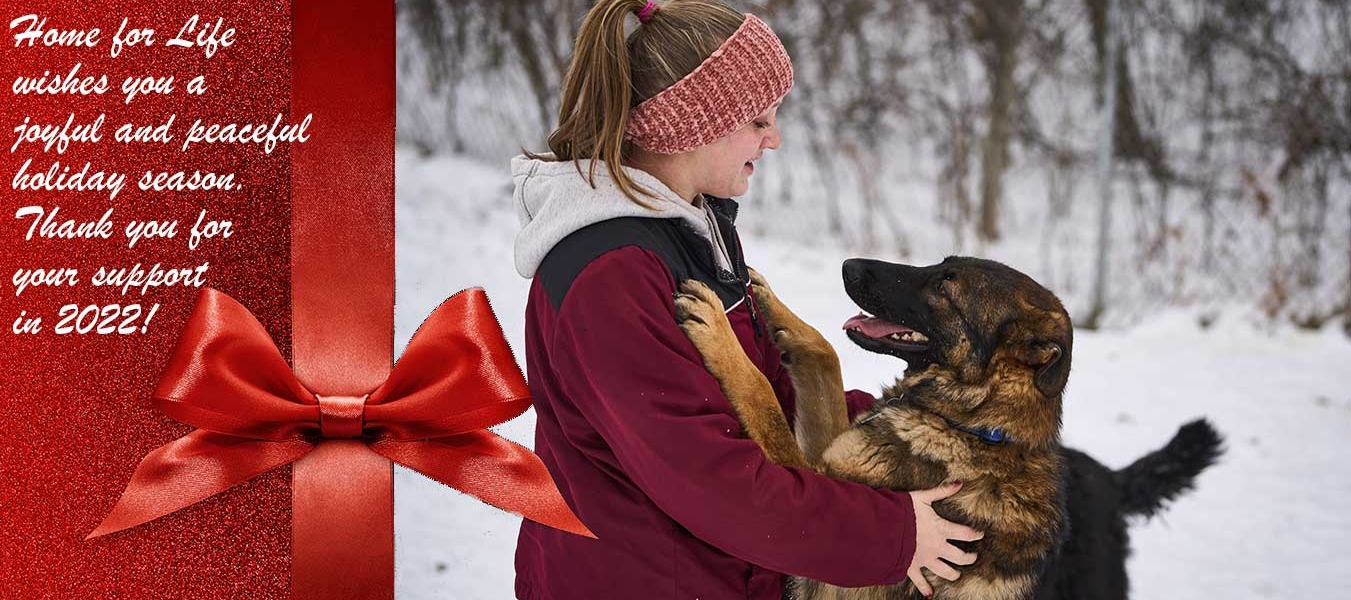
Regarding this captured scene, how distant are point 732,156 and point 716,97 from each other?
0.15 metres

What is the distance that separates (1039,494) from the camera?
2215mm

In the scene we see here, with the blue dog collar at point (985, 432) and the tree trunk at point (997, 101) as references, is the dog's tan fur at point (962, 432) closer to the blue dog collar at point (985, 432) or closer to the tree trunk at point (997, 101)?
the blue dog collar at point (985, 432)

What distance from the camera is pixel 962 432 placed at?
233 cm

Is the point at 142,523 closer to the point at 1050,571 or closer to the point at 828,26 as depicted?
the point at 1050,571

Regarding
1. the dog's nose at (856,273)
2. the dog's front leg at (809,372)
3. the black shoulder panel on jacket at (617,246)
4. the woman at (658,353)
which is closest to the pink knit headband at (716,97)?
the woman at (658,353)

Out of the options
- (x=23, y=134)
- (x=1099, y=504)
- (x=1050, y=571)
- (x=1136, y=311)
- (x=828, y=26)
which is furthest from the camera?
(x=828, y=26)

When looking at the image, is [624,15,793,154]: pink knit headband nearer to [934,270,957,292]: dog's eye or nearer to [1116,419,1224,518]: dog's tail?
[934,270,957,292]: dog's eye

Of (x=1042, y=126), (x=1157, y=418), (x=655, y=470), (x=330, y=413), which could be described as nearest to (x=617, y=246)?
(x=655, y=470)

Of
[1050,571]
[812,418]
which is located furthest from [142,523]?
[1050,571]

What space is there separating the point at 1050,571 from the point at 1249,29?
281 inches

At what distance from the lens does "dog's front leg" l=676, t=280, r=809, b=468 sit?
5.79 feet

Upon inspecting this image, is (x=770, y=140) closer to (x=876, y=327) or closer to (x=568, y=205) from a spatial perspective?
(x=568, y=205)

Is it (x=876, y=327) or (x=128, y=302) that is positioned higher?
(x=876, y=327)

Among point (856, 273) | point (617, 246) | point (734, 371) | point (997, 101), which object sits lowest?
point (734, 371)
